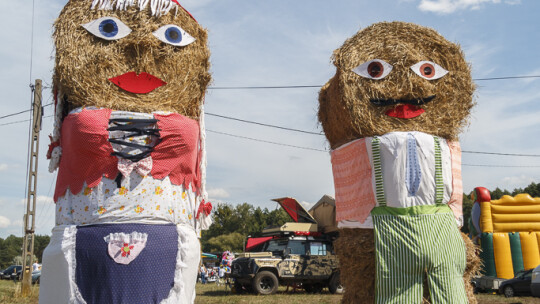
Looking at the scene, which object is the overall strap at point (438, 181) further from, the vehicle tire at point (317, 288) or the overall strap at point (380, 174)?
the vehicle tire at point (317, 288)

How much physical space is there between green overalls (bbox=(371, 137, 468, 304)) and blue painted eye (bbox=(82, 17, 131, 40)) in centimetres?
326

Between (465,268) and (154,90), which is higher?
(154,90)

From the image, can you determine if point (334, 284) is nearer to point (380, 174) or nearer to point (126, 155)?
point (380, 174)

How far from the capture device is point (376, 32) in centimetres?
673

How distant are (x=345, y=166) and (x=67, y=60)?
357 cm

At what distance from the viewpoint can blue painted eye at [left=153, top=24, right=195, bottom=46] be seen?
456 cm

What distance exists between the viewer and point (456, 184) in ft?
20.0

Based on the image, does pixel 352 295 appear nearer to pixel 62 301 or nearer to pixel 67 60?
pixel 62 301

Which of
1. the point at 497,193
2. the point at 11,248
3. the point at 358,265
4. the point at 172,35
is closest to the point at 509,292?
the point at 358,265

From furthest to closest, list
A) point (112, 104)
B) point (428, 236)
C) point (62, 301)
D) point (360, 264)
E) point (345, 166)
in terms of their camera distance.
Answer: point (345, 166), point (360, 264), point (428, 236), point (112, 104), point (62, 301)

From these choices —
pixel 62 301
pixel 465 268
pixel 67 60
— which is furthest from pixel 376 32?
pixel 62 301

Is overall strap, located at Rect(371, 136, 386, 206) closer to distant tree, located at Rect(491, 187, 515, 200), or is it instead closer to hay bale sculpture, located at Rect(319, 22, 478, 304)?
hay bale sculpture, located at Rect(319, 22, 478, 304)

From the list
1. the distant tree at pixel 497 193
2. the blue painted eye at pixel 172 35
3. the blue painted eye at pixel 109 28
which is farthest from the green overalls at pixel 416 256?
the distant tree at pixel 497 193

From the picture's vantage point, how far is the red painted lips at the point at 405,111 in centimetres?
629
